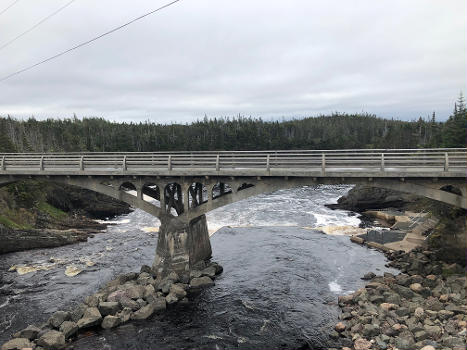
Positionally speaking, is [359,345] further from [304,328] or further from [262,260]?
[262,260]

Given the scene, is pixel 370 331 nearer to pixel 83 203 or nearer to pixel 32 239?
pixel 32 239

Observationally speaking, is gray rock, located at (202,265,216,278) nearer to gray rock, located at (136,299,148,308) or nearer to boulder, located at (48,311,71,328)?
gray rock, located at (136,299,148,308)

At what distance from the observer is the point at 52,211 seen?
4700 cm

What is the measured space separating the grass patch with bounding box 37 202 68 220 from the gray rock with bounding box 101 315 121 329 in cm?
2939

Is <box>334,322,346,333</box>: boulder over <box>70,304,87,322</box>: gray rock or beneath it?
beneath

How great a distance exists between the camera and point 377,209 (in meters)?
54.6

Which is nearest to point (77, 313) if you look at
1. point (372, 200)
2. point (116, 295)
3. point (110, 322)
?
point (110, 322)

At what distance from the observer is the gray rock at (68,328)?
18.5 m

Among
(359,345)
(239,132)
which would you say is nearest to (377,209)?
(359,345)

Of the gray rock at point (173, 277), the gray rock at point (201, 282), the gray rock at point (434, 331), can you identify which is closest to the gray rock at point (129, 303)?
the gray rock at point (173, 277)

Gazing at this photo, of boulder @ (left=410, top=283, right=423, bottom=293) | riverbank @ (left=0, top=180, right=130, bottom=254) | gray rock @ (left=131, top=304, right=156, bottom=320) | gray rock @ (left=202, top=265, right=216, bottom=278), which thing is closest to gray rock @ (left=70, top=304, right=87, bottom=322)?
gray rock @ (left=131, top=304, right=156, bottom=320)

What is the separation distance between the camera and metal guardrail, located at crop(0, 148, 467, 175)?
20.8 metres

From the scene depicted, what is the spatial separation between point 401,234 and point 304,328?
21.9 m

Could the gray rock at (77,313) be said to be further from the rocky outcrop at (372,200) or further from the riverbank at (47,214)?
the rocky outcrop at (372,200)
